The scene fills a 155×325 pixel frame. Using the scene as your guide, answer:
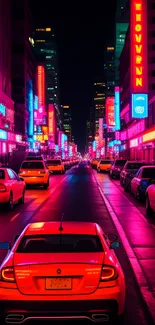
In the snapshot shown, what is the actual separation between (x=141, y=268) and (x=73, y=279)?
3615mm

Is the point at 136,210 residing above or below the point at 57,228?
below

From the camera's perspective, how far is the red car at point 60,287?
5016 millimetres

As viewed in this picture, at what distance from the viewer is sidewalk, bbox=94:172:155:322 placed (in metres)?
7.27

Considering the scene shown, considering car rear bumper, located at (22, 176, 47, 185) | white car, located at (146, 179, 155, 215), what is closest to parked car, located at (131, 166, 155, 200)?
white car, located at (146, 179, 155, 215)

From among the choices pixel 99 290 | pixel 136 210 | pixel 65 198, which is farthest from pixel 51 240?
pixel 65 198

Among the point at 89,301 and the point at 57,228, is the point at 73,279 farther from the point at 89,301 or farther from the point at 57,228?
the point at 57,228

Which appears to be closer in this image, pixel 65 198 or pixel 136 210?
pixel 136 210

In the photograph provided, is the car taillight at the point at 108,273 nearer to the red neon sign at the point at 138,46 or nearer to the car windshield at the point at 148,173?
the car windshield at the point at 148,173

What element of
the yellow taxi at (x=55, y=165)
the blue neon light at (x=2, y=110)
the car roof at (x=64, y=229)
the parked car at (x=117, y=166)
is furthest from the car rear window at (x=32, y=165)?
the blue neon light at (x=2, y=110)

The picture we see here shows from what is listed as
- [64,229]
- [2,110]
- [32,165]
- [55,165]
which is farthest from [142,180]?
[2,110]

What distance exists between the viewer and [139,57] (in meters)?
56.4

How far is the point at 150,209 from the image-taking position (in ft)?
55.2

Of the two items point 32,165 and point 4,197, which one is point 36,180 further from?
point 4,197

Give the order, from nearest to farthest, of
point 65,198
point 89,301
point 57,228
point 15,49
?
point 89,301 → point 57,228 → point 65,198 → point 15,49
